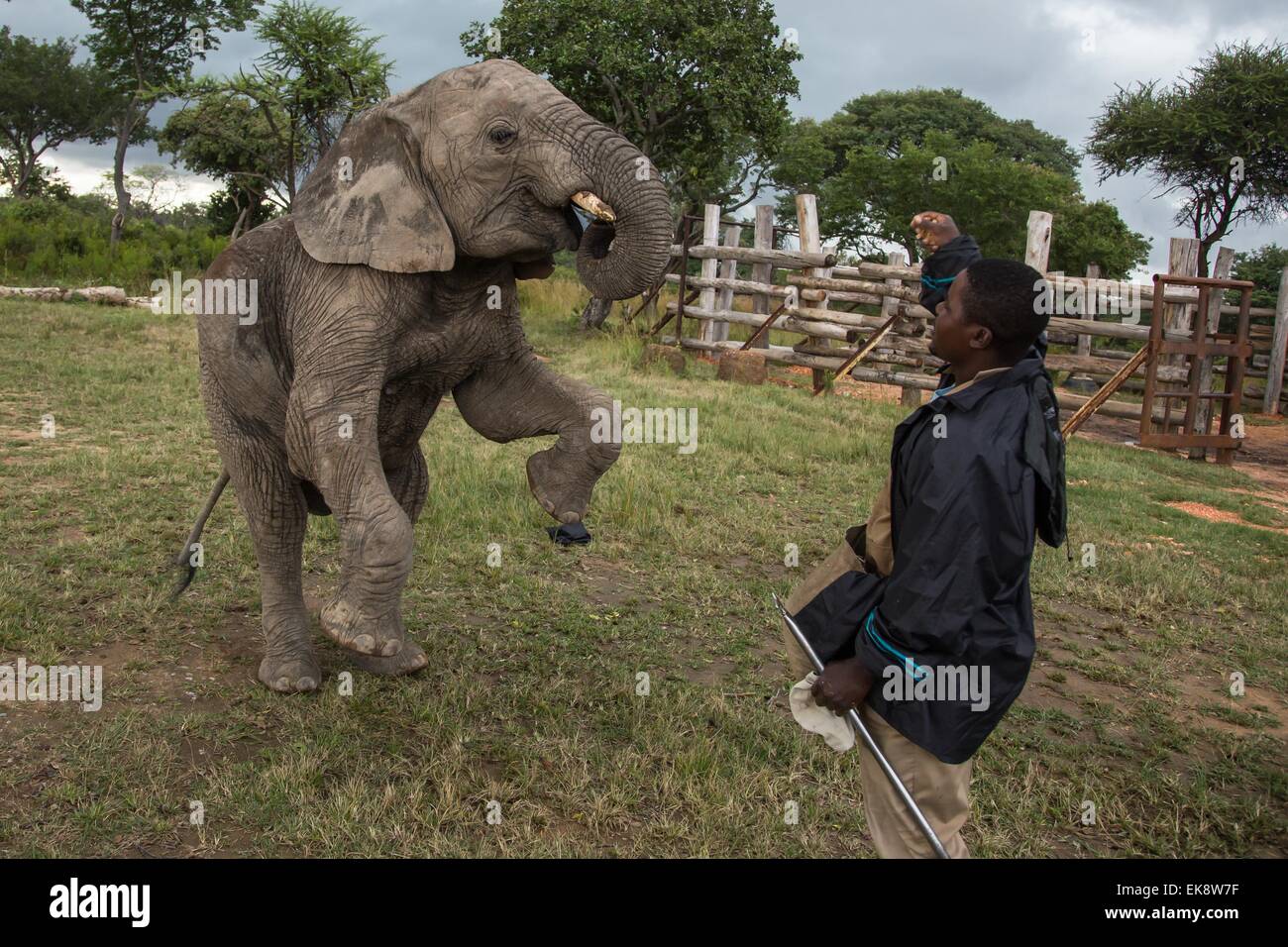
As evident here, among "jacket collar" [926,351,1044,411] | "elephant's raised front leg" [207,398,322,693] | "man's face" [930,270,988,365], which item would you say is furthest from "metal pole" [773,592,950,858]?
"elephant's raised front leg" [207,398,322,693]

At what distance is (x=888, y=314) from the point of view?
16672 mm

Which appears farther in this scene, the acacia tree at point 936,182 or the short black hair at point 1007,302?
the acacia tree at point 936,182

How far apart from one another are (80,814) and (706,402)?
924 cm

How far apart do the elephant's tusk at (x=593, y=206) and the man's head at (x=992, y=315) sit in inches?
52.9

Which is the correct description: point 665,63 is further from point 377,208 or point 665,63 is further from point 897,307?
point 377,208

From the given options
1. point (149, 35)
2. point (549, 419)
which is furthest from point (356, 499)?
point (149, 35)

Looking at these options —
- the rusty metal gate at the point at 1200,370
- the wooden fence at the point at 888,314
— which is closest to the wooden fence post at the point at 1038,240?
the wooden fence at the point at 888,314

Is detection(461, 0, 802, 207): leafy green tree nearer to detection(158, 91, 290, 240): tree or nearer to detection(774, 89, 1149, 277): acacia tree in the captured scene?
detection(158, 91, 290, 240): tree

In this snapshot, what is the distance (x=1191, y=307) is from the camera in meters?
14.1

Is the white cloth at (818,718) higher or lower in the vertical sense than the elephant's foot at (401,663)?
higher

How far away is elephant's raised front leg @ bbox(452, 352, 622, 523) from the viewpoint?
4469 millimetres

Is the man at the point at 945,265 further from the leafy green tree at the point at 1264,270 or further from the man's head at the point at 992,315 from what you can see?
the leafy green tree at the point at 1264,270

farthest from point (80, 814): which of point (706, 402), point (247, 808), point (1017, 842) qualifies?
point (706, 402)

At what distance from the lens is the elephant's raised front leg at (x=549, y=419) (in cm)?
447
